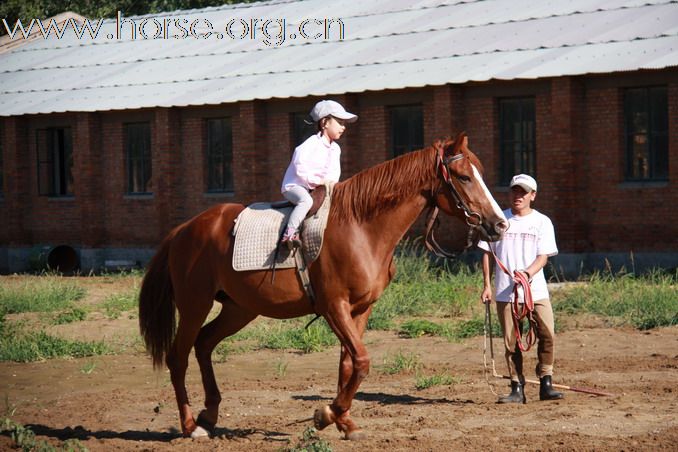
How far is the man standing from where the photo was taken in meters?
9.71

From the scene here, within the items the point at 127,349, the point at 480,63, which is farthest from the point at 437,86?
the point at 127,349

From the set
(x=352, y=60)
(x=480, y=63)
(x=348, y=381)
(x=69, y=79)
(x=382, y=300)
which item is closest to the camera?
(x=348, y=381)

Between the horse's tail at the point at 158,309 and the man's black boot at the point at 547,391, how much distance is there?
10.4 ft

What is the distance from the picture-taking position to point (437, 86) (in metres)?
23.7

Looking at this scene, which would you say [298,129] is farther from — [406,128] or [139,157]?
[139,157]

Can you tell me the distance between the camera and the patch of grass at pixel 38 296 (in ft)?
60.1

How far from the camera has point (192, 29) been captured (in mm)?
33281

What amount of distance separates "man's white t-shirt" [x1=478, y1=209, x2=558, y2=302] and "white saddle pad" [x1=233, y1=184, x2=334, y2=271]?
1868mm

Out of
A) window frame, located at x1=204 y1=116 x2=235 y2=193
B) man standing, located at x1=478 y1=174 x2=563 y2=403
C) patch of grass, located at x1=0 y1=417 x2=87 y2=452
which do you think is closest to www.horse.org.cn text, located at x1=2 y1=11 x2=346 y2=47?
window frame, located at x1=204 y1=116 x2=235 y2=193

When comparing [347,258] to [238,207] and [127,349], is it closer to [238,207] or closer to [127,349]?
[238,207]

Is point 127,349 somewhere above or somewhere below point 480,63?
below

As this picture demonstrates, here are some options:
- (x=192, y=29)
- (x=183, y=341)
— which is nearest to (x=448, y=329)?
(x=183, y=341)

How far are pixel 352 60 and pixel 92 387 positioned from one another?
52.3 ft

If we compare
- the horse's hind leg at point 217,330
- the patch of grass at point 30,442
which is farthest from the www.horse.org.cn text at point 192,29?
the patch of grass at point 30,442
